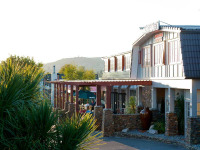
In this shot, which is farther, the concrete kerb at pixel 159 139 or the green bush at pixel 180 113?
the green bush at pixel 180 113

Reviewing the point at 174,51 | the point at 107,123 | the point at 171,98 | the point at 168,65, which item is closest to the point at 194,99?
the point at 171,98

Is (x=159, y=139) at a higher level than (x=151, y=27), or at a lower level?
lower

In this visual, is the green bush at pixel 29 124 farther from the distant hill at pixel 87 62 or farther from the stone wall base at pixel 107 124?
the distant hill at pixel 87 62

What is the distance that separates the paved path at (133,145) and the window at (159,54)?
4.82 metres

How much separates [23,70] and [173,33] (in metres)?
10.3

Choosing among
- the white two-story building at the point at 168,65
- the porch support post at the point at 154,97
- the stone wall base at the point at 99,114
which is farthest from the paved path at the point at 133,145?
the stone wall base at the point at 99,114

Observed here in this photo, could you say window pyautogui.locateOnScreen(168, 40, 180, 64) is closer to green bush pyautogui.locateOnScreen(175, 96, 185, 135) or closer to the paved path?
green bush pyautogui.locateOnScreen(175, 96, 185, 135)

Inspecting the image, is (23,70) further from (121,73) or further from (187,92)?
(121,73)

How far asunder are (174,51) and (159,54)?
220 centimetres

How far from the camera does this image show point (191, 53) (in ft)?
53.4

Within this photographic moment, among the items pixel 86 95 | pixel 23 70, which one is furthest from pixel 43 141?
pixel 86 95

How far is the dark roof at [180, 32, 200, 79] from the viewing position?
1590 centimetres

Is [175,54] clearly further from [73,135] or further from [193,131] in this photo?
[73,135]

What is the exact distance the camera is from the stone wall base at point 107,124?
19641 millimetres
